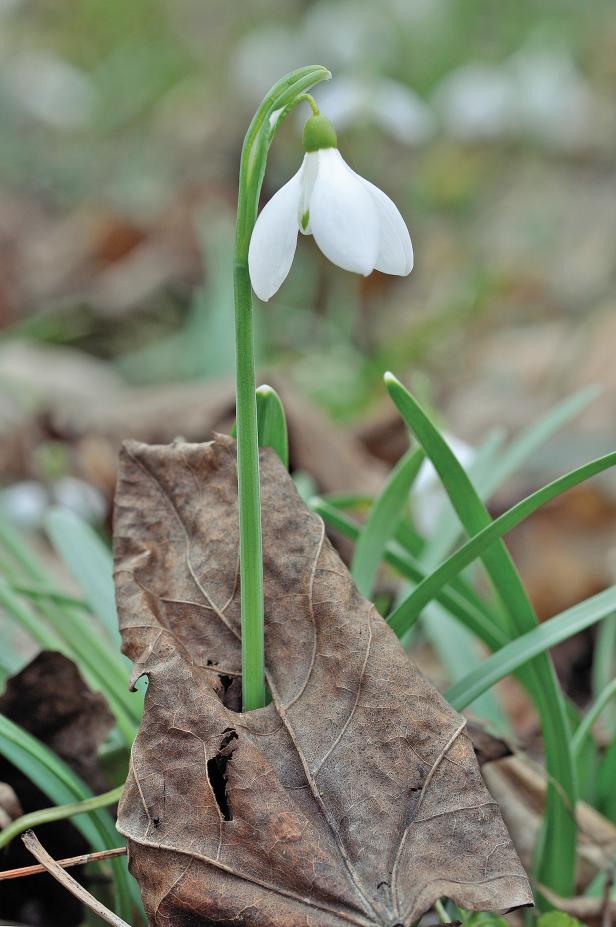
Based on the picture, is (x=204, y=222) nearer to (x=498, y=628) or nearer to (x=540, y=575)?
(x=540, y=575)

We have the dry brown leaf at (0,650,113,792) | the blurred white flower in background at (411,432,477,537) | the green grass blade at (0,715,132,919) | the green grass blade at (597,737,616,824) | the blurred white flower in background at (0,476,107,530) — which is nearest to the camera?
the green grass blade at (0,715,132,919)

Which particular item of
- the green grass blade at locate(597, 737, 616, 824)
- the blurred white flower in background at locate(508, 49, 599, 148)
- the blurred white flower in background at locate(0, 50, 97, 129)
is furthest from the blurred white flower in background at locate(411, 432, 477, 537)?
the blurred white flower in background at locate(0, 50, 97, 129)

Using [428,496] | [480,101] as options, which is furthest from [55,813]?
[480,101]

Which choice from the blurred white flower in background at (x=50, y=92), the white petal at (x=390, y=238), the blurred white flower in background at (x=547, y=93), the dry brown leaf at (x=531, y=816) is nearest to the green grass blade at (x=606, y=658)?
the dry brown leaf at (x=531, y=816)

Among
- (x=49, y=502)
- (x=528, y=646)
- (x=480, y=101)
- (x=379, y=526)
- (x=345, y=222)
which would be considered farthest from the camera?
(x=480, y=101)

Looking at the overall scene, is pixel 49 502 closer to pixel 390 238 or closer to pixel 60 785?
pixel 60 785

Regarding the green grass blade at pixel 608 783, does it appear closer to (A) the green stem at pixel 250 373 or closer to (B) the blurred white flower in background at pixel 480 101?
(A) the green stem at pixel 250 373

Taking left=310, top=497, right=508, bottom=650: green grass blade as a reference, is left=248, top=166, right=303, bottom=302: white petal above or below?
above

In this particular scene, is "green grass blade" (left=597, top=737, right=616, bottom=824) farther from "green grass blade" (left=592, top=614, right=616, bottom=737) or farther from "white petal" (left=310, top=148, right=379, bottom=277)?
"white petal" (left=310, top=148, right=379, bottom=277)
